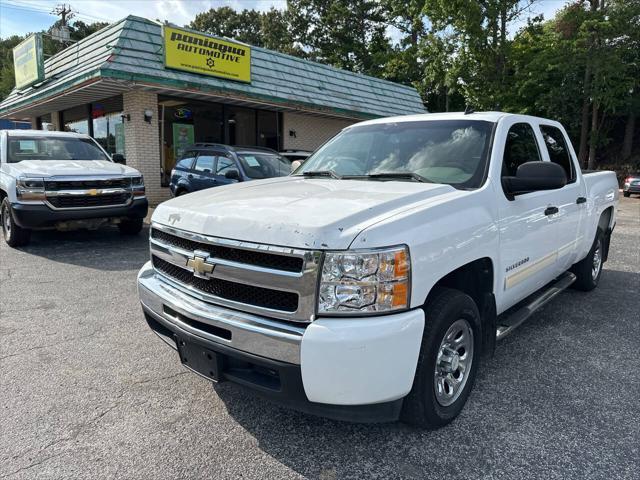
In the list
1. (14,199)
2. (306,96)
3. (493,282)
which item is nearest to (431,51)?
(306,96)

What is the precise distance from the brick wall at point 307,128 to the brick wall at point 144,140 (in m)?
4.93

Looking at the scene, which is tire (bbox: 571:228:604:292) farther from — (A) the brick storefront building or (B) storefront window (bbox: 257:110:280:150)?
(B) storefront window (bbox: 257:110:280:150)

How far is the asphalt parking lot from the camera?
2.38 metres

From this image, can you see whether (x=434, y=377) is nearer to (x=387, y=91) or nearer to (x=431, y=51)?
(x=387, y=91)

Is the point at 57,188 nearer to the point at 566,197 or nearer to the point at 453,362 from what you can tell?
the point at 453,362

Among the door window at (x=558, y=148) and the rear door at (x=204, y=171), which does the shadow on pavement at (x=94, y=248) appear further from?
the door window at (x=558, y=148)

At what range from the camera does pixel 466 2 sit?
22.4 metres

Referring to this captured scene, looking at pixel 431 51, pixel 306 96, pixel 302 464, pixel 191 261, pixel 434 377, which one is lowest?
pixel 302 464

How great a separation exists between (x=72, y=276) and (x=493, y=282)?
17.1 ft

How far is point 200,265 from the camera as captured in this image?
2.53 metres

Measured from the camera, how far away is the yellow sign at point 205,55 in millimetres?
12086

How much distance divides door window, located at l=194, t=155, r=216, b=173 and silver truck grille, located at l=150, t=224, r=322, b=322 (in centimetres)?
718

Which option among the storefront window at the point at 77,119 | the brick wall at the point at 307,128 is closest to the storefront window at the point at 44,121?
the storefront window at the point at 77,119

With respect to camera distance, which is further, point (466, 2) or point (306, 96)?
point (466, 2)
